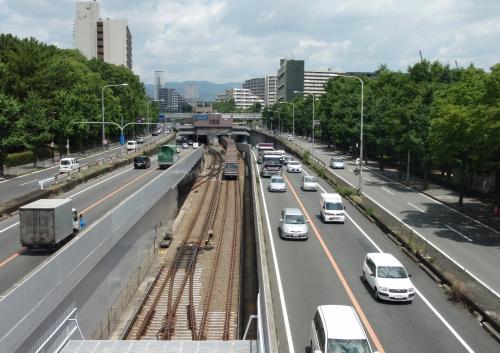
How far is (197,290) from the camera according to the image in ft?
97.7

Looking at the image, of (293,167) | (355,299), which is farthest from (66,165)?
(355,299)

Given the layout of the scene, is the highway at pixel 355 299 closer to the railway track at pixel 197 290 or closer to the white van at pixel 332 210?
the white van at pixel 332 210

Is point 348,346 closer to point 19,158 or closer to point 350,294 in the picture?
point 350,294

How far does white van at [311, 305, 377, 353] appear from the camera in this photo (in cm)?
1494

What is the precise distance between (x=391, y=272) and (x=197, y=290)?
12.1 m

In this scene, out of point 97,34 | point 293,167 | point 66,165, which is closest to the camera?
point 66,165

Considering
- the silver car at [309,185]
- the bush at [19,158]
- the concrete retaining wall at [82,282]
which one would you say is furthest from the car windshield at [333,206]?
the bush at [19,158]

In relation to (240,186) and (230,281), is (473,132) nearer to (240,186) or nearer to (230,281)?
(230,281)

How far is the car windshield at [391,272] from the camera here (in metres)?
21.6

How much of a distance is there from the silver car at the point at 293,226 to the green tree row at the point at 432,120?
40.5 feet

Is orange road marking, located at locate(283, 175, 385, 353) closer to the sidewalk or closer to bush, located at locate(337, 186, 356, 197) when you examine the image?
bush, located at locate(337, 186, 356, 197)

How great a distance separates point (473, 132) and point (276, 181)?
20379mm

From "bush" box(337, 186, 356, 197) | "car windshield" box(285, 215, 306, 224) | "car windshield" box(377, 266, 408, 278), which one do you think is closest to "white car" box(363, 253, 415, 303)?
"car windshield" box(377, 266, 408, 278)

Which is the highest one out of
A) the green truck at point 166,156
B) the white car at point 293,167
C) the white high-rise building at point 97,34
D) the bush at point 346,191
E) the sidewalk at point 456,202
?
the white high-rise building at point 97,34
